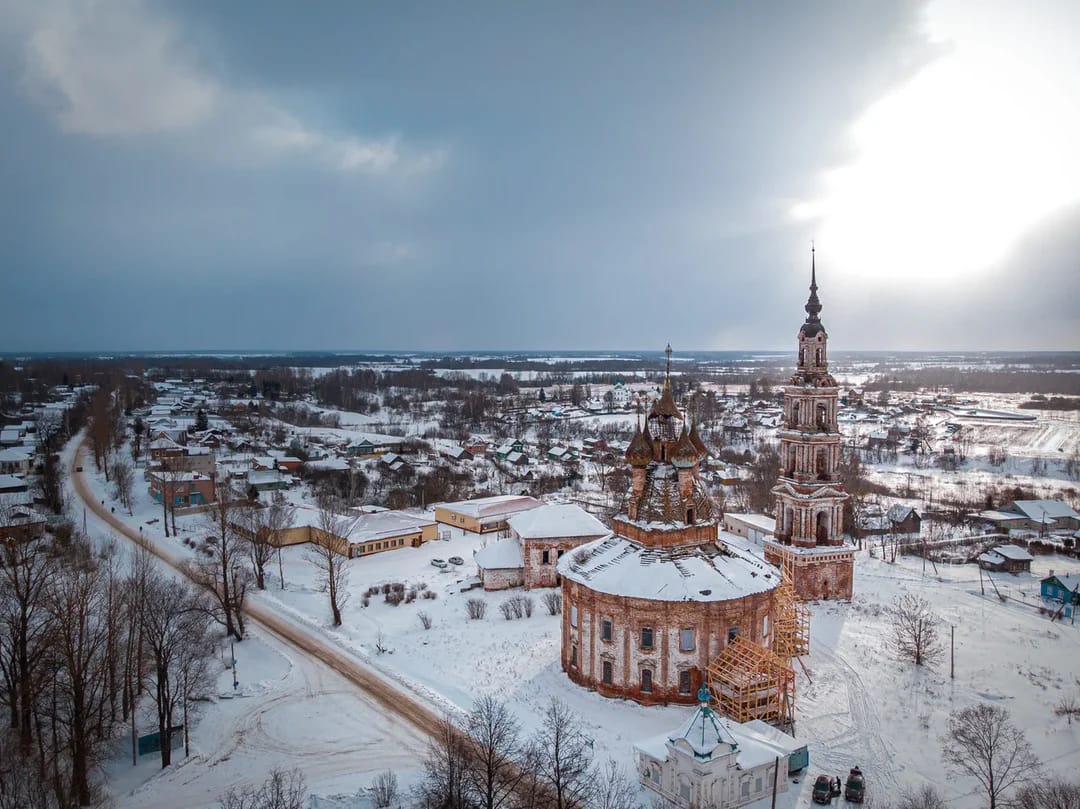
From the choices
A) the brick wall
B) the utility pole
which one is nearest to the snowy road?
the brick wall

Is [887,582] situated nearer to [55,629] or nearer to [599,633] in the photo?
[599,633]

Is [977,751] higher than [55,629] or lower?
lower

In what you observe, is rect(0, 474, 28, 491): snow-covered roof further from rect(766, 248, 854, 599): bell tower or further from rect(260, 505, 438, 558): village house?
rect(766, 248, 854, 599): bell tower

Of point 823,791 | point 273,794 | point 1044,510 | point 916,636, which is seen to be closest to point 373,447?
point 1044,510

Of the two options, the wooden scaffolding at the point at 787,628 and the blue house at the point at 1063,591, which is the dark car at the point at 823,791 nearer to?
the wooden scaffolding at the point at 787,628

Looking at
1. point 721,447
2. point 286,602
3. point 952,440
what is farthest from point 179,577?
point 952,440

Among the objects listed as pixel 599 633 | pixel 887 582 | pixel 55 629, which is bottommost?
pixel 887 582

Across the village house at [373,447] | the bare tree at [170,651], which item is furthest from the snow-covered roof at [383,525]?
the village house at [373,447]
